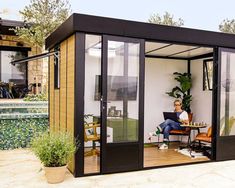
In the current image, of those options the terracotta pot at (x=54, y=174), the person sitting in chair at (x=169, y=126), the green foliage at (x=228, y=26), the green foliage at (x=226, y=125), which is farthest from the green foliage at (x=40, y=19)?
the green foliage at (x=228, y=26)

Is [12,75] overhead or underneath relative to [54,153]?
overhead

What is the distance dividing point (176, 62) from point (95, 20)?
13.6ft

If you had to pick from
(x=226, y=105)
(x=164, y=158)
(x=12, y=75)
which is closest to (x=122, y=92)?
(x=164, y=158)

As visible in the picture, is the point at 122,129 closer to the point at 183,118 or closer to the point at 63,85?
the point at 63,85

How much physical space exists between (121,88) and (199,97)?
382 cm

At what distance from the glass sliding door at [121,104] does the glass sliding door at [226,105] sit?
1.80 metres

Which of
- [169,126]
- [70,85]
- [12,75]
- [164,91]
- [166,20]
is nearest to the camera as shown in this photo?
[70,85]

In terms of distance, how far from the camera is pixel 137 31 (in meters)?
4.80

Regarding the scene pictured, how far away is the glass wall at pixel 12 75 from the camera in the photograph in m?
12.4

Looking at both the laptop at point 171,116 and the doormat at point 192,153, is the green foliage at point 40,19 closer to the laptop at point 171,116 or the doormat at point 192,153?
the laptop at point 171,116

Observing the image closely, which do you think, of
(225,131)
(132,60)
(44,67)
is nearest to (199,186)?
(225,131)

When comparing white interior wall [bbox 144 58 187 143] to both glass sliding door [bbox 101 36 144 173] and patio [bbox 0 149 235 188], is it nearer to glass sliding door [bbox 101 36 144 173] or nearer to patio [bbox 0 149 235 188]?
patio [bbox 0 149 235 188]

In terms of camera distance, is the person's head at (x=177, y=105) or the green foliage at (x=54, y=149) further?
the person's head at (x=177, y=105)

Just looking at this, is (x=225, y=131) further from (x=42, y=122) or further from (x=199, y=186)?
(x=42, y=122)
